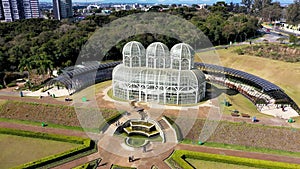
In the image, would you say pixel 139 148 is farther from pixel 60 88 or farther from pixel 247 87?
pixel 247 87

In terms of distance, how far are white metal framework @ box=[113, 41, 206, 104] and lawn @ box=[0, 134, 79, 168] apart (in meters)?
21.3

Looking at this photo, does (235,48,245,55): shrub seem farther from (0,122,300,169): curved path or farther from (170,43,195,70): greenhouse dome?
(0,122,300,169): curved path

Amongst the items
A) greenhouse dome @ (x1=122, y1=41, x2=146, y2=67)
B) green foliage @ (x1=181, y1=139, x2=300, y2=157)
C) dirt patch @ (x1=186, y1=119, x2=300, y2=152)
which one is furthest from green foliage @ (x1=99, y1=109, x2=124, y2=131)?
dirt patch @ (x1=186, y1=119, x2=300, y2=152)

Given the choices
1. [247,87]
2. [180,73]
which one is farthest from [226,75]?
[180,73]

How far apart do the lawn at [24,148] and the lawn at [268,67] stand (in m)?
58.1

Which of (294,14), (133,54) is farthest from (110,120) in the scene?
(294,14)

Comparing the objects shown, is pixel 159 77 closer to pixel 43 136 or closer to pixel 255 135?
pixel 255 135

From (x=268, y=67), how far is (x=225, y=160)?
5481 centimetres

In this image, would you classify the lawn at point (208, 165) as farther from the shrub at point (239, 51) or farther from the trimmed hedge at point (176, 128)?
the shrub at point (239, 51)

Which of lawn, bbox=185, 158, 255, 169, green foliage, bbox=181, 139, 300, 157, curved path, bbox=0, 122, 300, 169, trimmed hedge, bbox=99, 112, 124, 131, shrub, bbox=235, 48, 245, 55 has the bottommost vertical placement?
lawn, bbox=185, 158, 255, 169

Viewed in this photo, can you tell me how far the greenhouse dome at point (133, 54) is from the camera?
6112 cm

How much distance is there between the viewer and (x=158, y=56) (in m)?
60.5

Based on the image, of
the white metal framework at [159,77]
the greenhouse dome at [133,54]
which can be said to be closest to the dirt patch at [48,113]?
the white metal framework at [159,77]

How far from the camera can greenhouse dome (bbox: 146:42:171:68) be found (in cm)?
6038
